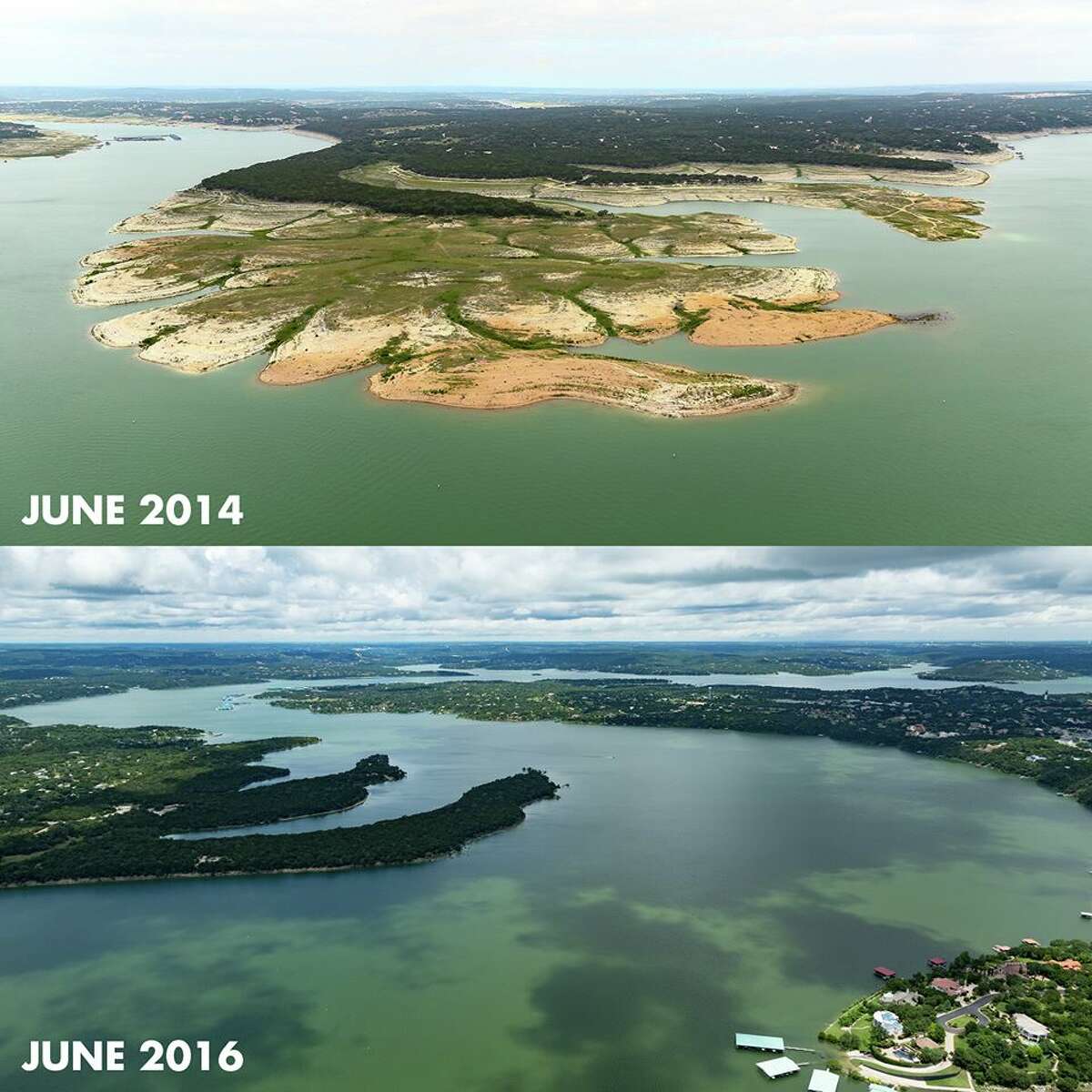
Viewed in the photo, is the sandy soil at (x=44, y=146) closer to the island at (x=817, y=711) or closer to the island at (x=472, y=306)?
the island at (x=472, y=306)

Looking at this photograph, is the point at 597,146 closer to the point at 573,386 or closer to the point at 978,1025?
the point at 573,386

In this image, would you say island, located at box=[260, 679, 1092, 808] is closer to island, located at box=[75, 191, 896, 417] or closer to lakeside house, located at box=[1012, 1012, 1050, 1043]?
lakeside house, located at box=[1012, 1012, 1050, 1043]

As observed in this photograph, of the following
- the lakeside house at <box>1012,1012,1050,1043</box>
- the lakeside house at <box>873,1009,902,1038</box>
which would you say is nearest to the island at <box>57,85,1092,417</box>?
the lakeside house at <box>873,1009,902,1038</box>

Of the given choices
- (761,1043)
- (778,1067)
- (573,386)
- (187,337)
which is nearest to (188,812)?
(187,337)

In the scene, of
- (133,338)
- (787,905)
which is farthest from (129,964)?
(133,338)

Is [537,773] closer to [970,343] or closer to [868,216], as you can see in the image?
[970,343]
